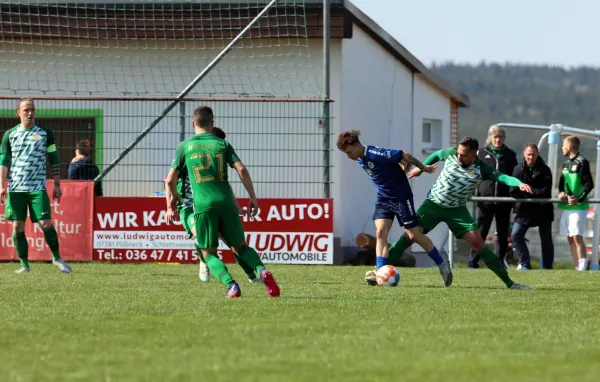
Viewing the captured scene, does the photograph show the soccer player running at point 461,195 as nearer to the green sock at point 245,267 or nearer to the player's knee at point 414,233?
the player's knee at point 414,233

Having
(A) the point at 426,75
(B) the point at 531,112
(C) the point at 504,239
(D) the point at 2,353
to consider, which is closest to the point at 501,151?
(C) the point at 504,239

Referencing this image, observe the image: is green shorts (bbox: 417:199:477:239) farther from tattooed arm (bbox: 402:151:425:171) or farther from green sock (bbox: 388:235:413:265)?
tattooed arm (bbox: 402:151:425:171)

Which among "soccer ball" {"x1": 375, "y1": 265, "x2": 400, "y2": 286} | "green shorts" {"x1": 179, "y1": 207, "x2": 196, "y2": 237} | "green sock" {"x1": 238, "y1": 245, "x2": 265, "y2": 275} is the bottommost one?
"soccer ball" {"x1": 375, "y1": 265, "x2": 400, "y2": 286}

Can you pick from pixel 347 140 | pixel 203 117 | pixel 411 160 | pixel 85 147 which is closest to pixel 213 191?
pixel 203 117

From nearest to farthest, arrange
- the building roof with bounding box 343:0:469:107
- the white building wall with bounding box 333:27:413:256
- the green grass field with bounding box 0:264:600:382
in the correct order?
the green grass field with bounding box 0:264:600:382 < the white building wall with bounding box 333:27:413:256 < the building roof with bounding box 343:0:469:107

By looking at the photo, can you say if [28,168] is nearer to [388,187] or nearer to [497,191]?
[388,187]

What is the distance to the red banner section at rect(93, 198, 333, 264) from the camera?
755 inches

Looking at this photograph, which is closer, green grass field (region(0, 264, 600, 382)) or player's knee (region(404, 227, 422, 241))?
green grass field (region(0, 264, 600, 382))

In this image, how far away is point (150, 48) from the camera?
21938 mm

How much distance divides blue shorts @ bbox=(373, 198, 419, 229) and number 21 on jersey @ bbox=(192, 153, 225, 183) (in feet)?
9.76

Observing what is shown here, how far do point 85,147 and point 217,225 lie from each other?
9.29 meters

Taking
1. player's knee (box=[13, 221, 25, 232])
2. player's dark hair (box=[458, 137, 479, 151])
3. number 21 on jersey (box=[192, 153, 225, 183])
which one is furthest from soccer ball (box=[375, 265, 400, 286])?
player's knee (box=[13, 221, 25, 232])

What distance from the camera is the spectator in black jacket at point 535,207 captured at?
62.1 feet

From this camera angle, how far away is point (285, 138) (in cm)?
2023
